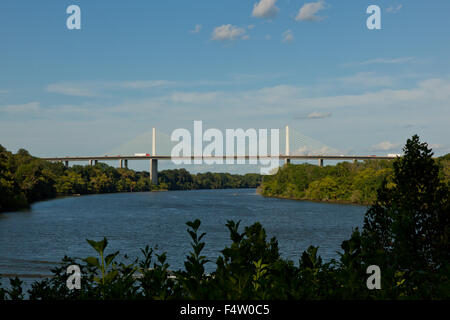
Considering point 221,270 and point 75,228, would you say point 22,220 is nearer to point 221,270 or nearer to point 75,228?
point 75,228

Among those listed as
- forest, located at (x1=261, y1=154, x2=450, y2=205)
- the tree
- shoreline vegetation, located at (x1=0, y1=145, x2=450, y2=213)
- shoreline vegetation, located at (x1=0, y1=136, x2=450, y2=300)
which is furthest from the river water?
forest, located at (x1=261, y1=154, x2=450, y2=205)

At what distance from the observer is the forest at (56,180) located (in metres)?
Result: 67.2

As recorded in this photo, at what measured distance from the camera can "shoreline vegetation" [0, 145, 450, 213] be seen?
7344 centimetres

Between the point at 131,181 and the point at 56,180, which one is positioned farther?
the point at 131,181

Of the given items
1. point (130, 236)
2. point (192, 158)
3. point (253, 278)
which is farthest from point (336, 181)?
point (253, 278)

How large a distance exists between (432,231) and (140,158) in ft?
415

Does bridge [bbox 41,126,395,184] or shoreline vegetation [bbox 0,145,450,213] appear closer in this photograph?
shoreline vegetation [bbox 0,145,450,213]

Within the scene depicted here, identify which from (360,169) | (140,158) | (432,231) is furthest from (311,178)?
(432,231)

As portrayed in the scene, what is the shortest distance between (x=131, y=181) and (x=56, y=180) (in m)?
35.7

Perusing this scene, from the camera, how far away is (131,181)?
155m

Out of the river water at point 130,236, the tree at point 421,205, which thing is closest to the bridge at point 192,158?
the river water at point 130,236

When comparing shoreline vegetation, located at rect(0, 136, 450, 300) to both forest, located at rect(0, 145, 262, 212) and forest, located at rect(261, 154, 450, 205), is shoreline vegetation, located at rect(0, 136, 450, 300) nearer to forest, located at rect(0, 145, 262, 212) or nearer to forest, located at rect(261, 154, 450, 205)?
forest, located at rect(0, 145, 262, 212)

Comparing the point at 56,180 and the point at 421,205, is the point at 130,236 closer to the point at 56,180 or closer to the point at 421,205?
the point at 421,205

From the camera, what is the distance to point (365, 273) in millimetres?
5211
